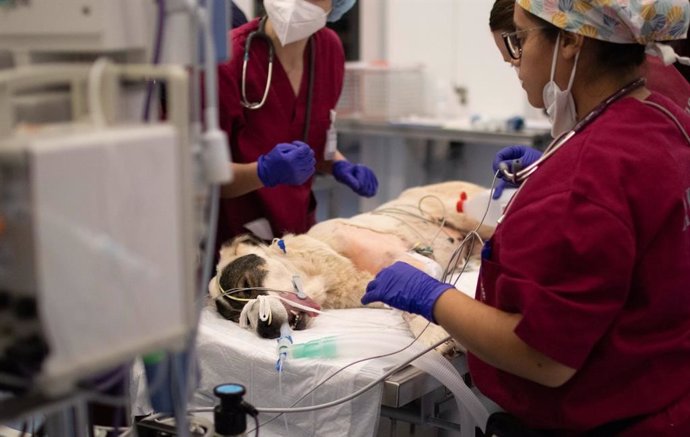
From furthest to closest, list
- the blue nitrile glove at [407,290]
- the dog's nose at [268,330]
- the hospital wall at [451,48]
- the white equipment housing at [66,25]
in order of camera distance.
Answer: the hospital wall at [451,48] < the dog's nose at [268,330] < the blue nitrile glove at [407,290] < the white equipment housing at [66,25]

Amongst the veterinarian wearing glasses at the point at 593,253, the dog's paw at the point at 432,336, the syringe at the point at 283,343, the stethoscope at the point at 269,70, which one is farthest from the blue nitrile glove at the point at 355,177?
the veterinarian wearing glasses at the point at 593,253

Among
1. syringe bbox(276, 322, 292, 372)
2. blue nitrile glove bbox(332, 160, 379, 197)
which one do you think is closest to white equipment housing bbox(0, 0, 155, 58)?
syringe bbox(276, 322, 292, 372)

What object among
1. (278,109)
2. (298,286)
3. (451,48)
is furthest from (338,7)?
(451,48)

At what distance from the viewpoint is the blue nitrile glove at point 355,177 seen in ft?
9.27

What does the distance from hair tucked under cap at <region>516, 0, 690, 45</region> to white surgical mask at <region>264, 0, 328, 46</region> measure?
1059 mm

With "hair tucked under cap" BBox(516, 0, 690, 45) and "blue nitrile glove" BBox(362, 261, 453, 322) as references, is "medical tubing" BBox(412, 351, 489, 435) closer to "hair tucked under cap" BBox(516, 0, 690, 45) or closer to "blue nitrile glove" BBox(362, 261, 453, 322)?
"blue nitrile glove" BBox(362, 261, 453, 322)

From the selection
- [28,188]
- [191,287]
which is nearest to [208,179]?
[191,287]

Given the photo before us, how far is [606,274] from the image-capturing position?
1.33 m

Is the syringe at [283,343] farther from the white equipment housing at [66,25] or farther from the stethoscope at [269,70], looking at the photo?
the white equipment housing at [66,25]

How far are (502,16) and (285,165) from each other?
730mm

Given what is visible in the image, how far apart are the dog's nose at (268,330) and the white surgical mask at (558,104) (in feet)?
2.84

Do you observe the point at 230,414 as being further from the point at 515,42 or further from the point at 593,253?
the point at 515,42

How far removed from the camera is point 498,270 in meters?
1.53

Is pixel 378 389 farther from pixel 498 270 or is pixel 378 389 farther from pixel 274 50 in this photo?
pixel 274 50
